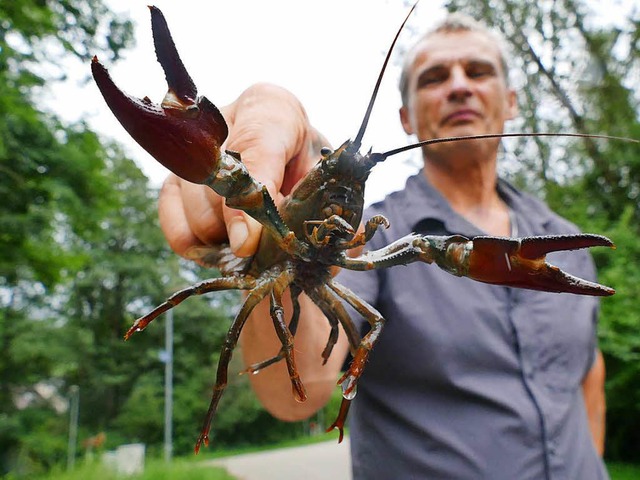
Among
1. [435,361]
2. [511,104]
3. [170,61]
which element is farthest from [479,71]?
[170,61]

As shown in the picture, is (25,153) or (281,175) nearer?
(281,175)

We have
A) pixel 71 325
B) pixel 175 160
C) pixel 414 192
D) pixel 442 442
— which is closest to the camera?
pixel 175 160

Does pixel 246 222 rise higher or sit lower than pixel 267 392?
higher

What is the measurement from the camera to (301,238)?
135 centimetres

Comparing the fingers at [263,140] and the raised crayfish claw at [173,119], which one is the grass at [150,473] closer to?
the fingers at [263,140]

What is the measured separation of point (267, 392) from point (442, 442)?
0.73 m

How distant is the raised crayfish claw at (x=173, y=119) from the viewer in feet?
3.27

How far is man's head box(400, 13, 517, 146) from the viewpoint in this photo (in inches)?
115

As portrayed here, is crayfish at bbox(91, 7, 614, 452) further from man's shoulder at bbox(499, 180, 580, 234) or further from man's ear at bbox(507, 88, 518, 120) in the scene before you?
man's ear at bbox(507, 88, 518, 120)

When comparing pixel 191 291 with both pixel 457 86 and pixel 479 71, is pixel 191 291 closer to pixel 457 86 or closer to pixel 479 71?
pixel 457 86

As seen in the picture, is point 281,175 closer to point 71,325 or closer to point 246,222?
point 246,222

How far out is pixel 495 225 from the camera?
119 inches

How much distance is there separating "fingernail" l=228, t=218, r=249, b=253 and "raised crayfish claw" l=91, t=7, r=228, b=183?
0.25 meters

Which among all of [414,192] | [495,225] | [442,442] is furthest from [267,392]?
[495,225]
